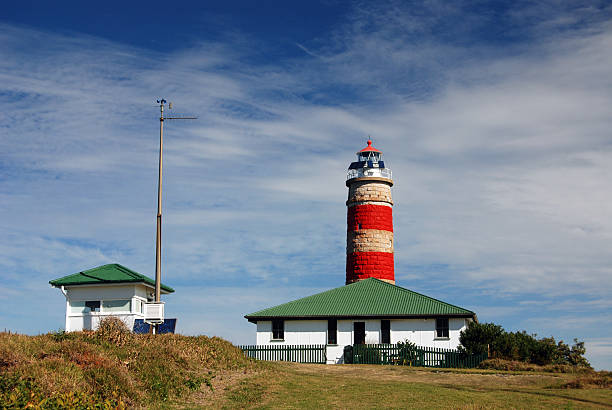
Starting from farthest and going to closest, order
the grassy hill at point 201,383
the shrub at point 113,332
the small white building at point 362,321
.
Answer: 1. the small white building at point 362,321
2. the shrub at point 113,332
3. the grassy hill at point 201,383

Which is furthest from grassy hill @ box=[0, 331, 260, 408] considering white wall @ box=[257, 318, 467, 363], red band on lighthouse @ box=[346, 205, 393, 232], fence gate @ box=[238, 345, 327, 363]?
red band on lighthouse @ box=[346, 205, 393, 232]

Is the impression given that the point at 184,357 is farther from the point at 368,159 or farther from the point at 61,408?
the point at 368,159

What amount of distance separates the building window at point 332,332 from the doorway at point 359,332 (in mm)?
1145

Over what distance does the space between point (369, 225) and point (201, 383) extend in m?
28.7

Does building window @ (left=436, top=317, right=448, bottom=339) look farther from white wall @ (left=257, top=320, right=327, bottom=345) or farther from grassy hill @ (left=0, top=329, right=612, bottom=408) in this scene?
grassy hill @ (left=0, top=329, right=612, bottom=408)

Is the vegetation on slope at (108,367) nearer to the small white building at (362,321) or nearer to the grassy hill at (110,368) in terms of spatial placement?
the grassy hill at (110,368)

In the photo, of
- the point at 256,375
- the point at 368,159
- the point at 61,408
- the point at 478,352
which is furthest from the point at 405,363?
the point at 61,408

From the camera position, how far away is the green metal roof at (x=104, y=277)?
3581 cm

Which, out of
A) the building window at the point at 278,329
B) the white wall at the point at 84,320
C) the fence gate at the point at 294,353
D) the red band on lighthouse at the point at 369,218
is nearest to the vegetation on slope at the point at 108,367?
the white wall at the point at 84,320

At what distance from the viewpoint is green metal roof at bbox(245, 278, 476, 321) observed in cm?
4106

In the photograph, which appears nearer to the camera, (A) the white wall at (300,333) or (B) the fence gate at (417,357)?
(B) the fence gate at (417,357)

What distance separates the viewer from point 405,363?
123ft

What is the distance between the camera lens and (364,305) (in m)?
42.7

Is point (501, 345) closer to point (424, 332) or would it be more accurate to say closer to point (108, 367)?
point (424, 332)
